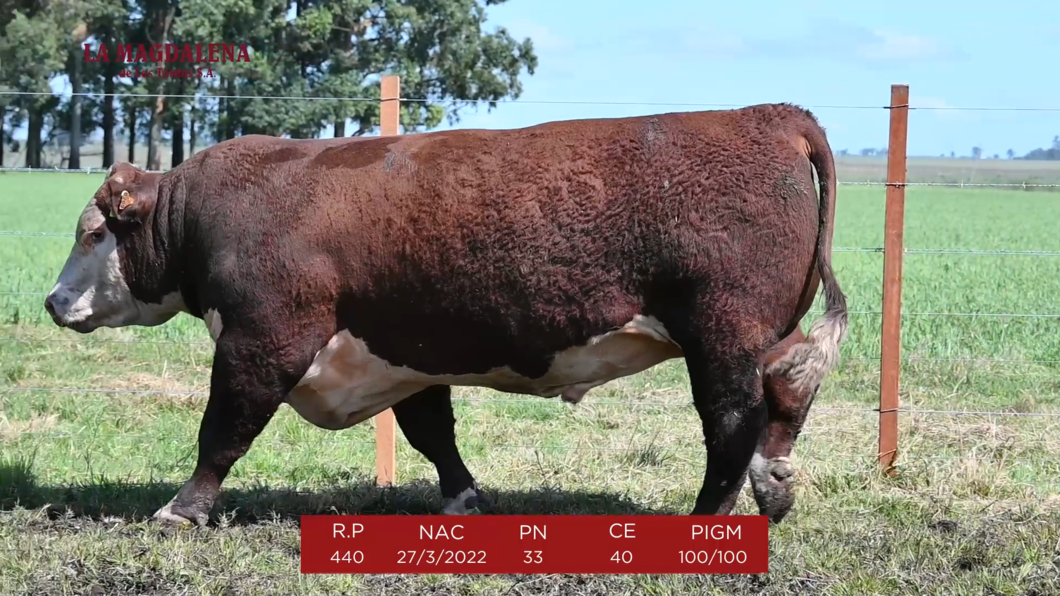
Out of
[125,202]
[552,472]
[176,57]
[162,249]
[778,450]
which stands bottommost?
[552,472]

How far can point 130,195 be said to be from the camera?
5027 millimetres

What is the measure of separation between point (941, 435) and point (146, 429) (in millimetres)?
4807

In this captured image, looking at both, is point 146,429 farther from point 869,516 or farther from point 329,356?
point 869,516

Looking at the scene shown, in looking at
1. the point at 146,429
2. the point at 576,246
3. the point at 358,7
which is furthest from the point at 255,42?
the point at 576,246

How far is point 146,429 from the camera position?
682cm

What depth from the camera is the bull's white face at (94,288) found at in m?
5.10

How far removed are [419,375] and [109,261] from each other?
1.58 m

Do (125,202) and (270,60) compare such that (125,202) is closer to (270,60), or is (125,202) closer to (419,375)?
(419,375)

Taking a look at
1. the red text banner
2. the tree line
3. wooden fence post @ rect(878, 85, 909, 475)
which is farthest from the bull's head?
the tree line

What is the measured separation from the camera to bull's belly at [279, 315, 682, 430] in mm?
4527

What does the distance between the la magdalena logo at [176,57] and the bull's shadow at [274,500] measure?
34.3 metres

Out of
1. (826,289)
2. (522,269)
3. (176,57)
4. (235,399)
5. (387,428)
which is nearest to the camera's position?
(522,269)

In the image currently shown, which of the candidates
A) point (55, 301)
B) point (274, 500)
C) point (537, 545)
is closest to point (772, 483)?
point (537, 545)

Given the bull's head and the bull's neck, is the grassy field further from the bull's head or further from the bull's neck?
the bull's neck
